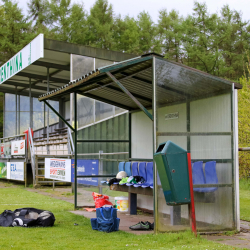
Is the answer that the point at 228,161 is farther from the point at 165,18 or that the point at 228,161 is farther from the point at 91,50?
the point at 165,18

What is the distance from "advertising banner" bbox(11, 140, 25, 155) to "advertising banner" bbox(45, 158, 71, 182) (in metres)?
3.50

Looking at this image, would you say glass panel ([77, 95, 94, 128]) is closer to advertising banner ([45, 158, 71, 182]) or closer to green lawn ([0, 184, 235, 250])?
advertising banner ([45, 158, 71, 182])

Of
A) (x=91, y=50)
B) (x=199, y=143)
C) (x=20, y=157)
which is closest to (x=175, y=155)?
(x=199, y=143)

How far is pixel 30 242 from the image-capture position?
6812mm

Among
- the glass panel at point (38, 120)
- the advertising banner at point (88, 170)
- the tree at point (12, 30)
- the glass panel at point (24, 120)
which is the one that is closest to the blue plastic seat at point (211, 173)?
the advertising banner at point (88, 170)

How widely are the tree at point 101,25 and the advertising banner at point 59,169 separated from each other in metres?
29.6

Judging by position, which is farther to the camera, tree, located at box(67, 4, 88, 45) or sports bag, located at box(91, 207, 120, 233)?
tree, located at box(67, 4, 88, 45)

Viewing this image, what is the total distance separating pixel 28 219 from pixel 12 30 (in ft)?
127

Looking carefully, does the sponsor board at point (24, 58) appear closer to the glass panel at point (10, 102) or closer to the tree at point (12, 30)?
the glass panel at point (10, 102)

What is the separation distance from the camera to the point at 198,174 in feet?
24.8

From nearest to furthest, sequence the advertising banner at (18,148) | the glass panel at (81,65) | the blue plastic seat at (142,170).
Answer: the blue plastic seat at (142,170) → the glass panel at (81,65) → the advertising banner at (18,148)

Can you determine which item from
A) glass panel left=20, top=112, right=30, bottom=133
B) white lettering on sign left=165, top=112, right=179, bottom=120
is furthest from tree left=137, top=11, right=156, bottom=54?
white lettering on sign left=165, top=112, right=179, bottom=120

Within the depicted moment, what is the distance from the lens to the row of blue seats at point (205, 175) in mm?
7523

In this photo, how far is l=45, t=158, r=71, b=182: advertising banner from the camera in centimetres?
1541
